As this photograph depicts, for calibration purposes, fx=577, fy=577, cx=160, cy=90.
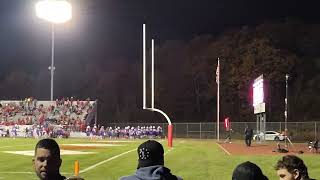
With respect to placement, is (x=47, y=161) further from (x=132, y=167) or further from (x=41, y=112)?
(x=41, y=112)

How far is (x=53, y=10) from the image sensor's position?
63.2 metres

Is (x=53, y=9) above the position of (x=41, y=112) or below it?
above

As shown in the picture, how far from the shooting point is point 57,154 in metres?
4.27

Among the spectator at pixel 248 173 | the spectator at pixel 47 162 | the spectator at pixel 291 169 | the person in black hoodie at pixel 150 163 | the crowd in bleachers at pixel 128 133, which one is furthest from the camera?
the crowd in bleachers at pixel 128 133

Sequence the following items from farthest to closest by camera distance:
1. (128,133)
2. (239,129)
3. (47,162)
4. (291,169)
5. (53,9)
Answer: (239,129) → (53,9) → (128,133) → (291,169) → (47,162)

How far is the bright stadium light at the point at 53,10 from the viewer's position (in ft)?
205

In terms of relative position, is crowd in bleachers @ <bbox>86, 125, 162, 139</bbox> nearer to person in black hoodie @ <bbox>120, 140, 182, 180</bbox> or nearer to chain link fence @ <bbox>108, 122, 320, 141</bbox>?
chain link fence @ <bbox>108, 122, 320, 141</bbox>

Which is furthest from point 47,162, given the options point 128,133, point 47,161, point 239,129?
point 239,129

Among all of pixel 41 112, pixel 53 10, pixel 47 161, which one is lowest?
pixel 47 161

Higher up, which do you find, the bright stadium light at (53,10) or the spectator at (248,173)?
the bright stadium light at (53,10)

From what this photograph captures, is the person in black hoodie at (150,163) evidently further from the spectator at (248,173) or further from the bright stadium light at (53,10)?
the bright stadium light at (53,10)

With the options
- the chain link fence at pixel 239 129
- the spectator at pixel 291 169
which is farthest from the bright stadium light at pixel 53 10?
the spectator at pixel 291 169

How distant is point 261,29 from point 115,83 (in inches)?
972

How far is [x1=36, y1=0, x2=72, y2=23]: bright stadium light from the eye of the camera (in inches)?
2456
